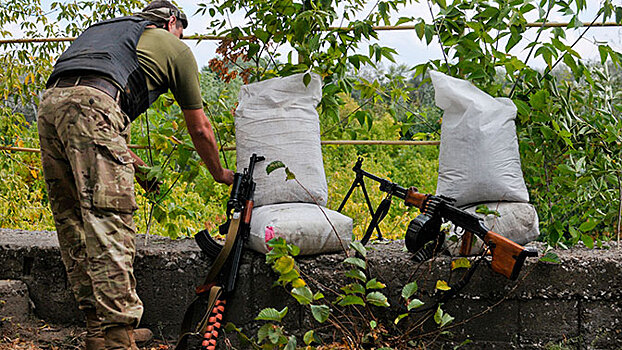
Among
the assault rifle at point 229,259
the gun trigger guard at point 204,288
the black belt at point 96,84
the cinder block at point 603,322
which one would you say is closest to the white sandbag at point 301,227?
the assault rifle at point 229,259

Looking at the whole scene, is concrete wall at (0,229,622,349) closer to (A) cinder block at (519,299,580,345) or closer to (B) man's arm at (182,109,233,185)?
(A) cinder block at (519,299,580,345)

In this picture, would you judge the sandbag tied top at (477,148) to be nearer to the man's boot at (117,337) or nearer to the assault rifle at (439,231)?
the assault rifle at (439,231)

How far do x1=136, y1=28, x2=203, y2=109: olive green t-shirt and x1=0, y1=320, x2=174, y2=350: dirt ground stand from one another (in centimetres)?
106

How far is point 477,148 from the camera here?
8.43 ft

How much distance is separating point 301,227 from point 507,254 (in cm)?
76

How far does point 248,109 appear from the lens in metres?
2.75

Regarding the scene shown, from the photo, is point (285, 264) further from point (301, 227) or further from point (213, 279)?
point (213, 279)

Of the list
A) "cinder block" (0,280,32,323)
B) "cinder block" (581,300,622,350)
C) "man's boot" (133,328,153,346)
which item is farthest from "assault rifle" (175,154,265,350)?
"cinder block" (581,300,622,350)

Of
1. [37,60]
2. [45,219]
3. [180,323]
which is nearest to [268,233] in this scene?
[180,323]

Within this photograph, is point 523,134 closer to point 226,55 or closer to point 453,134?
point 453,134

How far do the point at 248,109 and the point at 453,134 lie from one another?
2.87 ft

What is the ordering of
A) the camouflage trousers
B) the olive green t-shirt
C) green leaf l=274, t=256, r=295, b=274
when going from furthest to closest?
the olive green t-shirt, green leaf l=274, t=256, r=295, b=274, the camouflage trousers

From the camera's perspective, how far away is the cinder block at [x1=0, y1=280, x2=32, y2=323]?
2.70 m

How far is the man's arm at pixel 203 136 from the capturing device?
7.82ft
